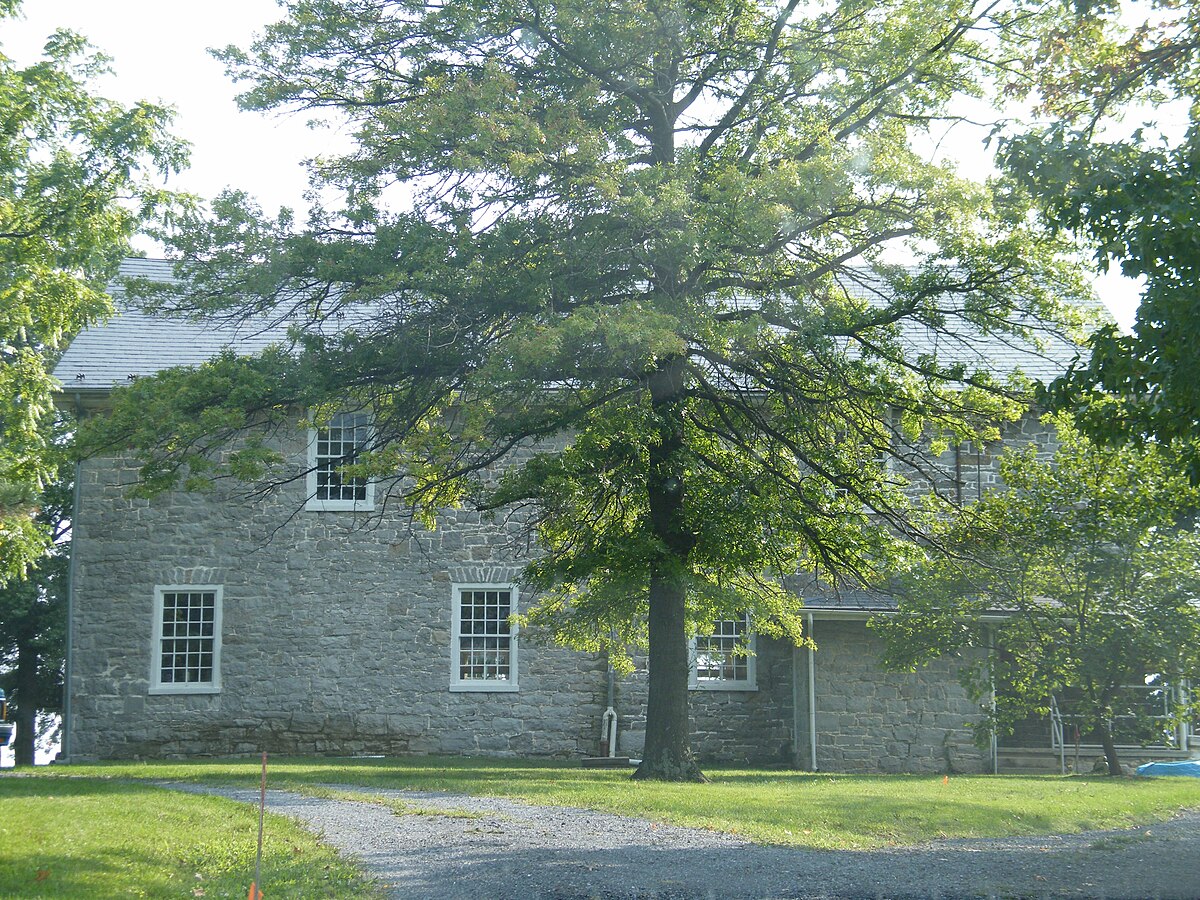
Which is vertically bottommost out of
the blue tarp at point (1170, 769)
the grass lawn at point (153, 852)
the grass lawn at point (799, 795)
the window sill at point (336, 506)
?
the blue tarp at point (1170, 769)

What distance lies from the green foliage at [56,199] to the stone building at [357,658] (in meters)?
5.29

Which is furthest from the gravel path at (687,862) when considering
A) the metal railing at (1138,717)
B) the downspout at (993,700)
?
the metal railing at (1138,717)

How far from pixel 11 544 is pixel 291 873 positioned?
1193 centimetres

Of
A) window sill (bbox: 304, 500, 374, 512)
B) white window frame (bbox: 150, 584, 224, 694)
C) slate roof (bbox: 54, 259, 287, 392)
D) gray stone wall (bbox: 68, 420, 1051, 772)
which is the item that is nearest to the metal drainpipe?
gray stone wall (bbox: 68, 420, 1051, 772)

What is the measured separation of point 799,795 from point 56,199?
12025mm

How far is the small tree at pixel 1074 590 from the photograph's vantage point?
654 inches

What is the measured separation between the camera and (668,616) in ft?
51.8

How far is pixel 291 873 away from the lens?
8547 mm

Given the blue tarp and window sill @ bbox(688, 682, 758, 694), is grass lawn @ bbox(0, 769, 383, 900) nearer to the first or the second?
window sill @ bbox(688, 682, 758, 694)

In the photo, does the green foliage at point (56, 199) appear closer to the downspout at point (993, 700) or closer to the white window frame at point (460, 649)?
the white window frame at point (460, 649)

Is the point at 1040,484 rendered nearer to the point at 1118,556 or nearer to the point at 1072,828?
the point at 1118,556

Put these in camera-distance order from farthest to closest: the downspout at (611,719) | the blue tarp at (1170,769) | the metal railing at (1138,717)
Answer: the downspout at (611,719) → the blue tarp at (1170,769) → the metal railing at (1138,717)

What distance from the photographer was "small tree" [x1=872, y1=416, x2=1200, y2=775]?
16.6 m

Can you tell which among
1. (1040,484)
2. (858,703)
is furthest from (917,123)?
(858,703)
